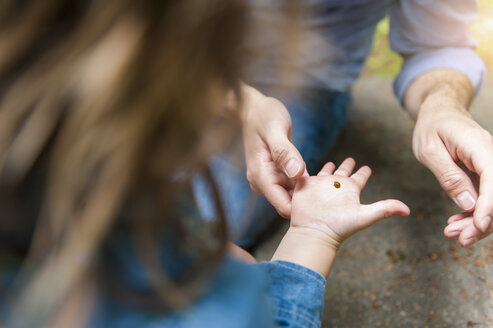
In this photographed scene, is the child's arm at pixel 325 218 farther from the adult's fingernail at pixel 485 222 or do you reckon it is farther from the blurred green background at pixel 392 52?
the blurred green background at pixel 392 52

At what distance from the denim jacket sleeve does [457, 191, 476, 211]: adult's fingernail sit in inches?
13.0

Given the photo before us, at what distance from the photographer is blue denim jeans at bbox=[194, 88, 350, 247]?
1371mm

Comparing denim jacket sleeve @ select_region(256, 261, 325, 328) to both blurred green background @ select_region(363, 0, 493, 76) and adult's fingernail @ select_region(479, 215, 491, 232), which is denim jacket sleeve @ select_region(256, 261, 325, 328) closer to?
adult's fingernail @ select_region(479, 215, 491, 232)

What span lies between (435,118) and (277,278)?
1.81 ft

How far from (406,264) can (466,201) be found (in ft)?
1.23

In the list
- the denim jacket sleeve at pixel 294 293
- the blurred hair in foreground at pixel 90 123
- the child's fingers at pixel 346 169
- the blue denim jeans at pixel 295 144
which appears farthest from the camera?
the blue denim jeans at pixel 295 144

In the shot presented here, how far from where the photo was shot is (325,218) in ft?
3.06

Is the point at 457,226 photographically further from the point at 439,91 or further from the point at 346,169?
the point at 439,91

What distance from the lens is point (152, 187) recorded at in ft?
1.85

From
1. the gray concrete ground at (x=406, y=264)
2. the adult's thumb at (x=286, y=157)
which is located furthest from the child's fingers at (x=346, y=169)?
the gray concrete ground at (x=406, y=264)

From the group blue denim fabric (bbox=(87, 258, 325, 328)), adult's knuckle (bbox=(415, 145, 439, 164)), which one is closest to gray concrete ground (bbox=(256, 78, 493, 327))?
adult's knuckle (bbox=(415, 145, 439, 164))

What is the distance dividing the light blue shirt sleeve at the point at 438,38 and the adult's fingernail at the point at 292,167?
26.9 inches

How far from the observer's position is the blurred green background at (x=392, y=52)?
6.04 ft

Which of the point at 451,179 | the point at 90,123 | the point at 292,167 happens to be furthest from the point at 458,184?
the point at 90,123
